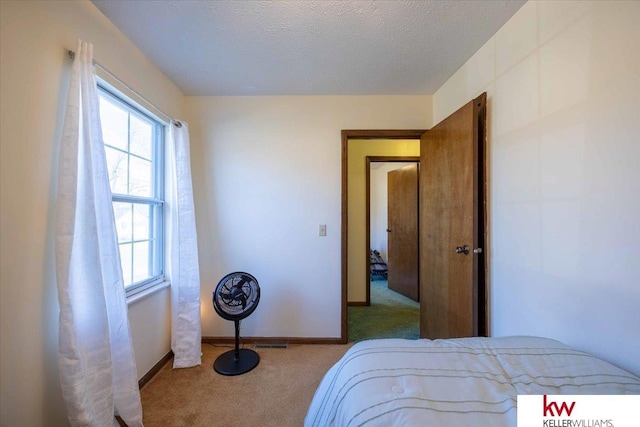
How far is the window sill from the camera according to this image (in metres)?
1.69

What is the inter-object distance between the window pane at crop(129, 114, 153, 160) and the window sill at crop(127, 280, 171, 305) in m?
1.01

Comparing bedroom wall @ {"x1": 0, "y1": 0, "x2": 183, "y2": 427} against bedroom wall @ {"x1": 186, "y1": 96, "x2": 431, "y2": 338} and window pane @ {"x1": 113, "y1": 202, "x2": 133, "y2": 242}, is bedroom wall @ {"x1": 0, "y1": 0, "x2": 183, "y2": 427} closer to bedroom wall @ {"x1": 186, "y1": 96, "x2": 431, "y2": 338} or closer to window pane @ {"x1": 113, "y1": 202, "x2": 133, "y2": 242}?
window pane @ {"x1": 113, "y1": 202, "x2": 133, "y2": 242}

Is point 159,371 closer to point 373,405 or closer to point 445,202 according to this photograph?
point 373,405

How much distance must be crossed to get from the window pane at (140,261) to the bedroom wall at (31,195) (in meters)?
0.67

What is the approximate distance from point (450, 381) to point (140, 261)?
2.12 m

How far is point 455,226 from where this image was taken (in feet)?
6.02

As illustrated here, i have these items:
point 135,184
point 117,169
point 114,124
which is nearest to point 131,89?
point 114,124

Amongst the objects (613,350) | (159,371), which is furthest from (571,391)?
(159,371)

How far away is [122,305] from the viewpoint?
1.37 meters

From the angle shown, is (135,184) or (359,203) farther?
(359,203)

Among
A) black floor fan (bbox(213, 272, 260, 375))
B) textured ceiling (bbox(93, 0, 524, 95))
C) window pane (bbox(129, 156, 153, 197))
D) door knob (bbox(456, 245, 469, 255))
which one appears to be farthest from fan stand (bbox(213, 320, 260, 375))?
textured ceiling (bbox(93, 0, 524, 95))

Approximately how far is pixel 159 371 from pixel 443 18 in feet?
10.2

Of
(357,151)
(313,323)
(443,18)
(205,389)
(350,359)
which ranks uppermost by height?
(443,18)

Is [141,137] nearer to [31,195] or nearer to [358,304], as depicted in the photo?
[31,195]
